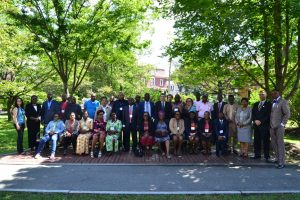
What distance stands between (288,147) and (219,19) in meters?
5.56

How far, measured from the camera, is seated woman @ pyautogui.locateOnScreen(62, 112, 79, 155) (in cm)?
1110

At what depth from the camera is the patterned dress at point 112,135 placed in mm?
10922

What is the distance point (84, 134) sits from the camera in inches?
432

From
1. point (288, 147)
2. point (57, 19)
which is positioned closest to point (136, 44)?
point (57, 19)

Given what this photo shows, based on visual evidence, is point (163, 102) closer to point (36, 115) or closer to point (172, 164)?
point (172, 164)

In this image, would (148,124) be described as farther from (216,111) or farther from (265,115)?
(265,115)

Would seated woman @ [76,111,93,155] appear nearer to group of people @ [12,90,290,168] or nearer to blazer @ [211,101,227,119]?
group of people @ [12,90,290,168]

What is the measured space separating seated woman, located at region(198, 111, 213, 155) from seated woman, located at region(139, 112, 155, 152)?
5.44ft

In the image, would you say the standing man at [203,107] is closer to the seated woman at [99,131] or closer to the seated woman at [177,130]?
the seated woman at [177,130]

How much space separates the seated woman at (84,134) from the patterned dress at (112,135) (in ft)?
1.92

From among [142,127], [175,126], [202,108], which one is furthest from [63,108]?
[202,108]

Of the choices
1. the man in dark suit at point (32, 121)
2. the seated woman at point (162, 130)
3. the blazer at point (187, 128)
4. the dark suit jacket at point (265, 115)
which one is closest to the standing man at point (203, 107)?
the blazer at point (187, 128)

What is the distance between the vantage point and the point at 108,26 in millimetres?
14797

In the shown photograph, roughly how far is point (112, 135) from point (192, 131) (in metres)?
2.66
